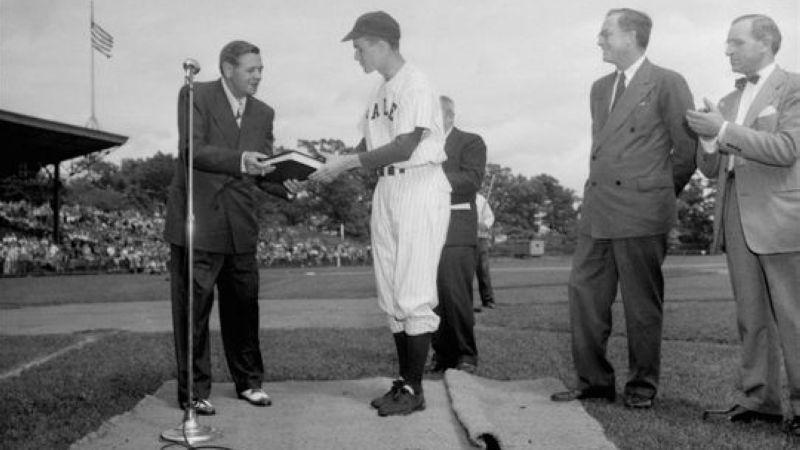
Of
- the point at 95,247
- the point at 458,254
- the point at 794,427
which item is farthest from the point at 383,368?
the point at 95,247

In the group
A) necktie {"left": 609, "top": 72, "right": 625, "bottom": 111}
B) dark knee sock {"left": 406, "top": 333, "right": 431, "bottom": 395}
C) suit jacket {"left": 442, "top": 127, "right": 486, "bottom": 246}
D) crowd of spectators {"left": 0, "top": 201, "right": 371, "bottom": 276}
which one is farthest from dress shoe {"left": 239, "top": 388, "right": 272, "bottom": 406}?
crowd of spectators {"left": 0, "top": 201, "right": 371, "bottom": 276}

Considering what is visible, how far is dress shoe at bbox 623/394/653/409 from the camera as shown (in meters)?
4.97

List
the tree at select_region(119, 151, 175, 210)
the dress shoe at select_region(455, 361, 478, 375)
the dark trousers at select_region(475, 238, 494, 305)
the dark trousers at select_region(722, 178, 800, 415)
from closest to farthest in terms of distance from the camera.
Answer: the dark trousers at select_region(722, 178, 800, 415) → the dress shoe at select_region(455, 361, 478, 375) → the dark trousers at select_region(475, 238, 494, 305) → the tree at select_region(119, 151, 175, 210)

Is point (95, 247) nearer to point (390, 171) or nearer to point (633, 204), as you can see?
point (390, 171)

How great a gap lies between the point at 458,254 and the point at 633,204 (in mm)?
2294

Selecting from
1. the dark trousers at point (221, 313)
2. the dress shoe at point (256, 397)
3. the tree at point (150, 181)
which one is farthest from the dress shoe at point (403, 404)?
the tree at point (150, 181)

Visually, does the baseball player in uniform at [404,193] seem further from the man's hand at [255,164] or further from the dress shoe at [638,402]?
the dress shoe at [638,402]

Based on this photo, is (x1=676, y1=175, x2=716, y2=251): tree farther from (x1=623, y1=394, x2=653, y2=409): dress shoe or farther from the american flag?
(x1=623, y1=394, x2=653, y2=409): dress shoe

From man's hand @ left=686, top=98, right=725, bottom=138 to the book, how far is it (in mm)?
2224

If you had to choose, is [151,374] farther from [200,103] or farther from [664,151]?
[664,151]

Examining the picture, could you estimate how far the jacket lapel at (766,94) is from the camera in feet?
15.1

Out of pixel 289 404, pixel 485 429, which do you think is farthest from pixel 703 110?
pixel 289 404

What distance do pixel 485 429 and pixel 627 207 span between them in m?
1.83

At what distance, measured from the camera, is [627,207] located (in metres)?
5.04
